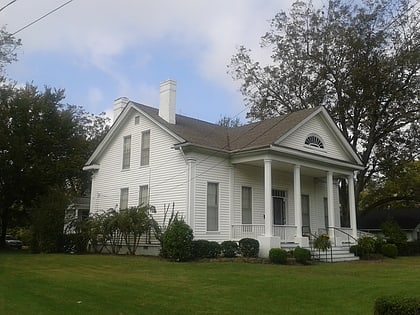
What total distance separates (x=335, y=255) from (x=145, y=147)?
33.8 ft

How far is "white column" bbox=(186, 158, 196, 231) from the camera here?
765 inches

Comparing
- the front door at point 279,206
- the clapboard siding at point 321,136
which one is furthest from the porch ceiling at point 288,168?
the front door at point 279,206

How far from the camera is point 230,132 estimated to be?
2567cm

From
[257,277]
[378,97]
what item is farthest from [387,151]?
[257,277]

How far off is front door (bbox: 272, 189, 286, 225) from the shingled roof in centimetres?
324

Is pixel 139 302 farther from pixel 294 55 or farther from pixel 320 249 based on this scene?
pixel 294 55

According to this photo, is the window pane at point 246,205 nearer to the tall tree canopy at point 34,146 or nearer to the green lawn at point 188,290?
the green lawn at point 188,290

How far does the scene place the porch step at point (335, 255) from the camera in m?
19.8

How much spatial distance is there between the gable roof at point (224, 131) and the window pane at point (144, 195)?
3.28 m

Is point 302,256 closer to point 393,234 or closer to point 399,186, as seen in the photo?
point 393,234

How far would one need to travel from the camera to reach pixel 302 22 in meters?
34.3

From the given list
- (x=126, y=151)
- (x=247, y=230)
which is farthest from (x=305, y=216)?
(x=126, y=151)

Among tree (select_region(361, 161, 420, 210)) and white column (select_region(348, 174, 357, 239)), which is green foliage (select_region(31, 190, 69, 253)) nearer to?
white column (select_region(348, 174, 357, 239))

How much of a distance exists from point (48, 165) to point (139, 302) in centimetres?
2249
